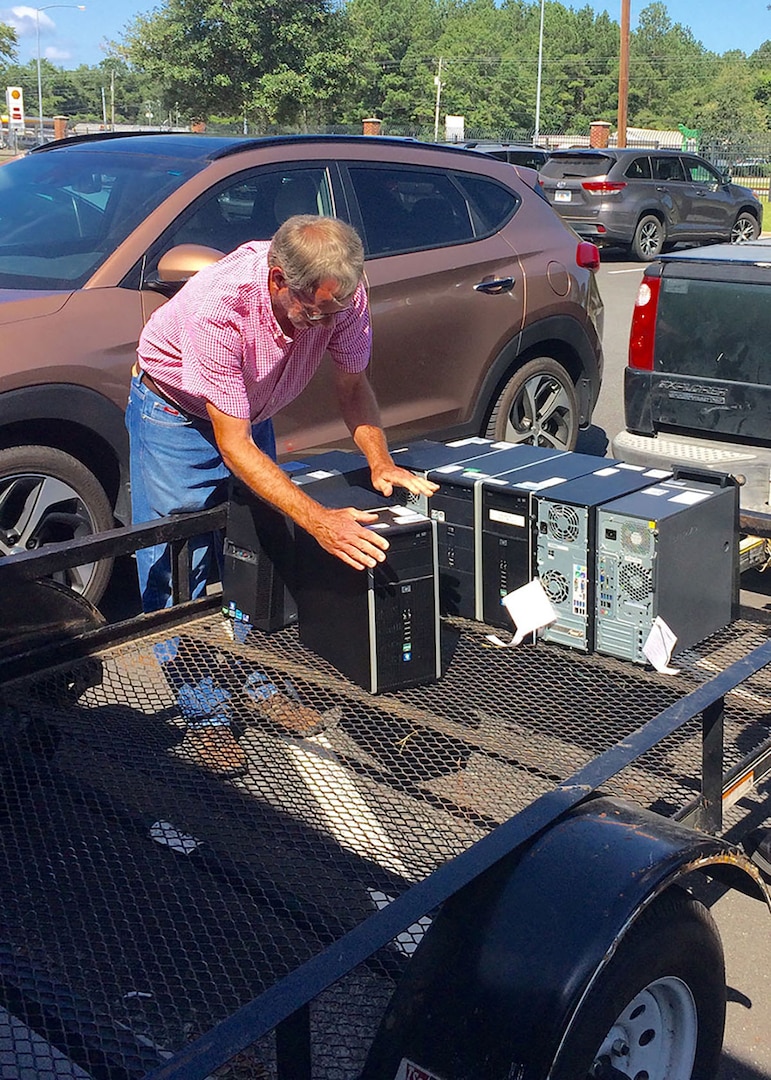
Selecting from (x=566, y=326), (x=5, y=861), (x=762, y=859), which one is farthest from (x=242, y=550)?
(x=566, y=326)

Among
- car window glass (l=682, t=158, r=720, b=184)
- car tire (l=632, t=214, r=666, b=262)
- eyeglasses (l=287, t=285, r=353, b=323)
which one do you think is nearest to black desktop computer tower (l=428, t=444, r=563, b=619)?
eyeglasses (l=287, t=285, r=353, b=323)

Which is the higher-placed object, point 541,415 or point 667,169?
point 667,169

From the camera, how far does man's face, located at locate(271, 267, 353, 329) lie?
3.15 metres

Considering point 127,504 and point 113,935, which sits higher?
point 127,504

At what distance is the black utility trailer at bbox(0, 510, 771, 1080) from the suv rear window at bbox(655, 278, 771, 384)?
2.27m

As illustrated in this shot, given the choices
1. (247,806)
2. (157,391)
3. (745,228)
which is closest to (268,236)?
(157,391)

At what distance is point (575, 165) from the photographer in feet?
70.6

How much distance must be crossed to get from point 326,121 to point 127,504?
4430 cm

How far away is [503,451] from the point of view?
4055 mm

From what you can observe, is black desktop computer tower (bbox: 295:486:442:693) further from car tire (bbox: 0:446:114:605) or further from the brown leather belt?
car tire (bbox: 0:446:114:605)

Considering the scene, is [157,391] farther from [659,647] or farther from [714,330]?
[714,330]

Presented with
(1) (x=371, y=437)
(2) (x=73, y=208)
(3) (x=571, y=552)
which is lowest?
(3) (x=571, y=552)

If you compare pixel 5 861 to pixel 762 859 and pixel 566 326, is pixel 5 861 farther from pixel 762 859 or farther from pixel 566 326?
pixel 566 326

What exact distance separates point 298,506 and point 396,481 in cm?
59
